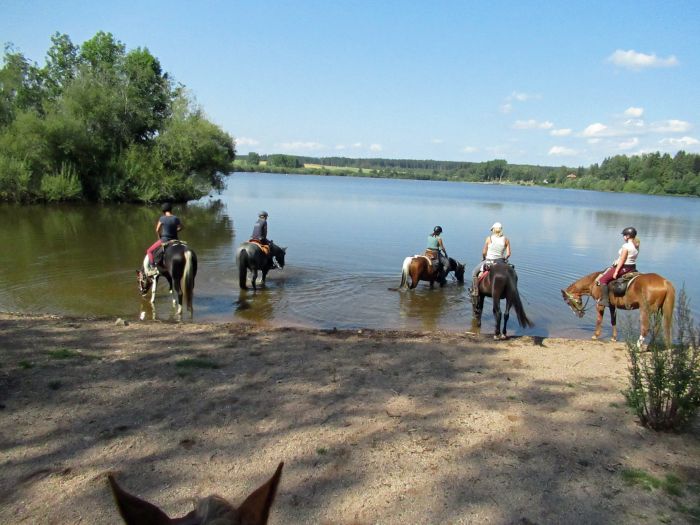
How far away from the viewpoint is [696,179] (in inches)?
4345

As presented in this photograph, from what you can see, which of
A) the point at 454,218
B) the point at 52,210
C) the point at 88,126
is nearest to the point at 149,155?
the point at 88,126

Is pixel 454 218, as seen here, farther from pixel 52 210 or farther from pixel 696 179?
pixel 696 179

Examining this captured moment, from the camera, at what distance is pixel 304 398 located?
5.89m

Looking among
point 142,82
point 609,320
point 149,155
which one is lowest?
point 609,320

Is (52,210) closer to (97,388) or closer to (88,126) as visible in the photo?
(88,126)

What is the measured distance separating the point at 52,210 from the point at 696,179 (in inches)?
5178

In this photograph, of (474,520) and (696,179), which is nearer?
(474,520)

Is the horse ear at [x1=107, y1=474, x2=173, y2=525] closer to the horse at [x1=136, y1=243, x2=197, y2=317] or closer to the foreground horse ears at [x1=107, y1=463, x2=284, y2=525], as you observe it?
the foreground horse ears at [x1=107, y1=463, x2=284, y2=525]

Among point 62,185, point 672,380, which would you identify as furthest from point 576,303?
point 62,185

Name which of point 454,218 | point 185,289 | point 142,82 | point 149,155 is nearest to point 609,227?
point 454,218

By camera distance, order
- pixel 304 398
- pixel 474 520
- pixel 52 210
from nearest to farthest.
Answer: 1. pixel 474 520
2. pixel 304 398
3. pixel 52 210

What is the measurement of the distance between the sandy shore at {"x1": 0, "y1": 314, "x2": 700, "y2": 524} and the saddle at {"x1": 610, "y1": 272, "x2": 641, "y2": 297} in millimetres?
2960

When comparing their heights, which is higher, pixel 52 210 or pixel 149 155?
pixel 149 155

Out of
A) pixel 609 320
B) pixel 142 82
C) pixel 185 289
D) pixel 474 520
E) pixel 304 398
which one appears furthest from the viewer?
pixel 142 82
